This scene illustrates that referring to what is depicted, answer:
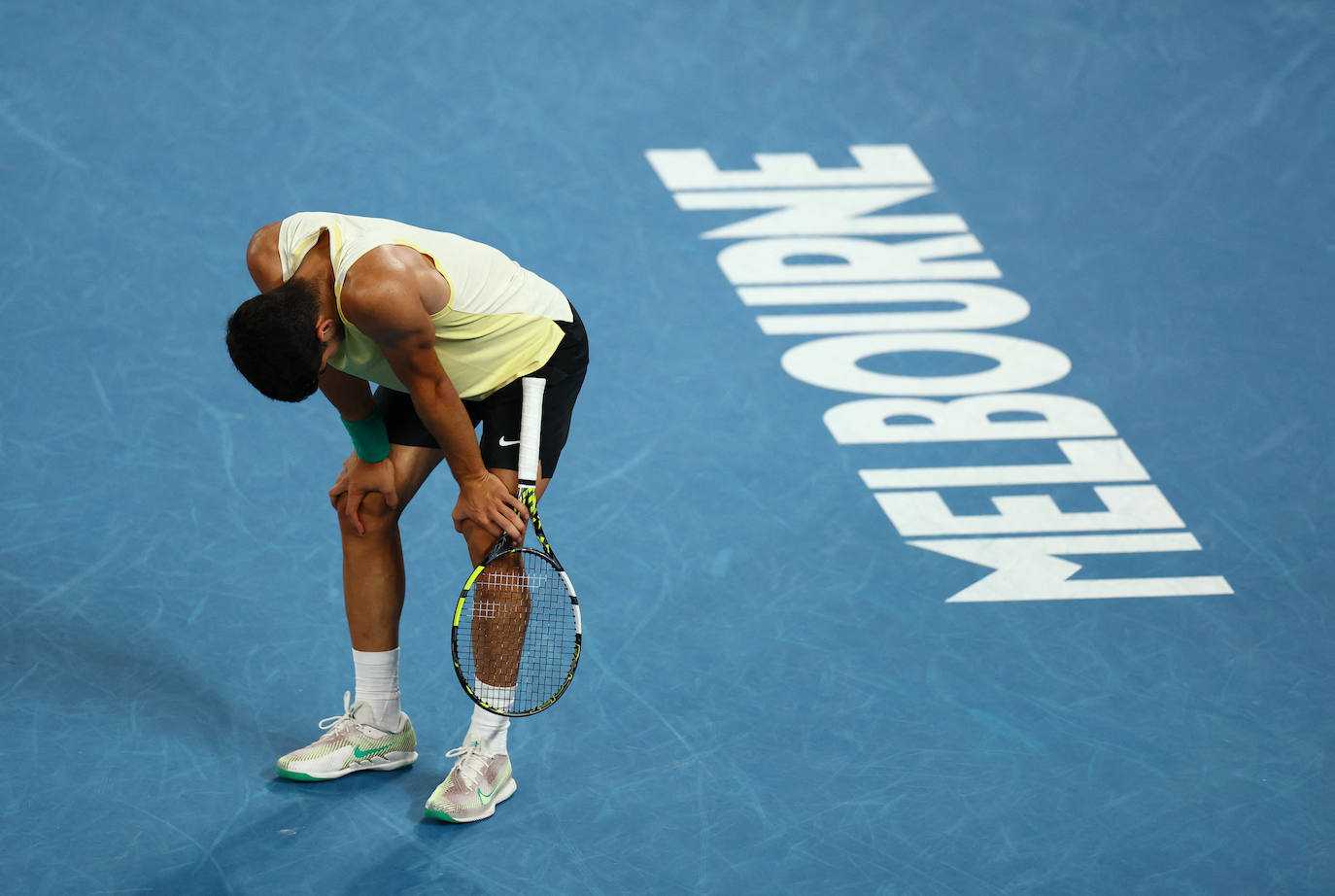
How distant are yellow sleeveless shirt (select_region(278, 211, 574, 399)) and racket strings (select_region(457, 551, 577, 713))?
0.47 m

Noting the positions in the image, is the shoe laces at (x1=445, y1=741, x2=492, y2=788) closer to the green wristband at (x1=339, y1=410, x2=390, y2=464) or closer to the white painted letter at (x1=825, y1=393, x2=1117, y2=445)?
the green wristband at (x1=339, y1=410, x2=390, y2=464)

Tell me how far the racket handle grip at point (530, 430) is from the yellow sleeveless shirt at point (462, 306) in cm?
5

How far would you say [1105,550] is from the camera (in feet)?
15.7

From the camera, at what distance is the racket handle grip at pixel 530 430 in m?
3.44

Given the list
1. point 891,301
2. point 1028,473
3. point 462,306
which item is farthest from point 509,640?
point 891,301

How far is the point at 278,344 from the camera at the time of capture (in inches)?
114

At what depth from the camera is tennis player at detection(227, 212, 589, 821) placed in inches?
119

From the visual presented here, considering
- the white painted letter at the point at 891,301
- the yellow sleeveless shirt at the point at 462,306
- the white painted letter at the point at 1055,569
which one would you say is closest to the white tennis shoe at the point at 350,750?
the yellow sleeveless shirt at the point at 462,306

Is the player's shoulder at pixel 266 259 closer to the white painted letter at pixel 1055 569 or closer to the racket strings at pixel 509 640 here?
the racket strings at pixel 509 640

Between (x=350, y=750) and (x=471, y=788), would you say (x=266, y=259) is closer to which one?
(x=350, y=750)

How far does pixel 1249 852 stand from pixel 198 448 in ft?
11.7

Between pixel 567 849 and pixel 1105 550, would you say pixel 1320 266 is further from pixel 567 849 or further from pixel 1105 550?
pixel 567 849

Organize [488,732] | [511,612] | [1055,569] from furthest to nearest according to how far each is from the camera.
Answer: [1055,569] < [488,732] < [511,612]

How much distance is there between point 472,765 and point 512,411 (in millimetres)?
899
